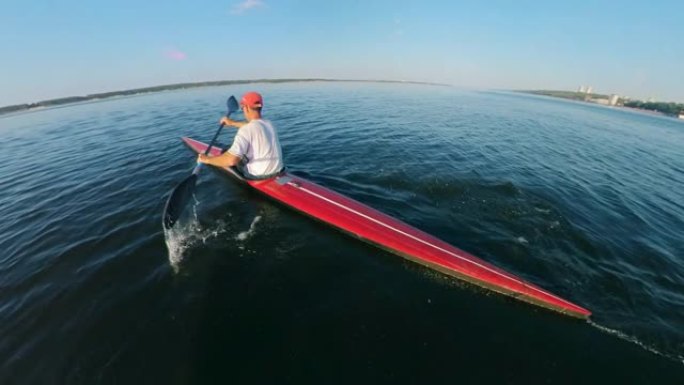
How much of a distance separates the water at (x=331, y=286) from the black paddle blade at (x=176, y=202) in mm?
571

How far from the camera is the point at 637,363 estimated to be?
4230 mm

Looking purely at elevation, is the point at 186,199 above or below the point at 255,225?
above

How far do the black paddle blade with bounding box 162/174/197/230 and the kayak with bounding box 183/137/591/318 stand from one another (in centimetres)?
154

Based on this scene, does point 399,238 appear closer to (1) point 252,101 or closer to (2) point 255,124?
(2) point 255,124

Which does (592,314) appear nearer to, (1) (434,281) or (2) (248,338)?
(1) (434,281)

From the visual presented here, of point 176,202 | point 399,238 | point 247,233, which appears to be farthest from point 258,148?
point 399,238

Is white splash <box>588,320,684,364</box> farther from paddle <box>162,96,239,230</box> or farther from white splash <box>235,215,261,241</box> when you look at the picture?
paddle <box>162,96,239,230</box>

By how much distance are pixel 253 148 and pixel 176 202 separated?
2356 mm

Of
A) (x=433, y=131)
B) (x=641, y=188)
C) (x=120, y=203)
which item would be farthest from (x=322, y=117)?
(x=641, y=188)

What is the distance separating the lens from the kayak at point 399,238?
5.15 m

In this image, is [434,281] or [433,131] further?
[433,131]

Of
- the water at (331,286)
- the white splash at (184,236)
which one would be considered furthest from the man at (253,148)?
the white splash at (184,236)

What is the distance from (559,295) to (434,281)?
89.9 inches

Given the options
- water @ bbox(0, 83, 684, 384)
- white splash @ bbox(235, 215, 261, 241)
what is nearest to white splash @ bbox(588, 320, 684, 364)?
water @ bbox(0, 83, 684, 384)
